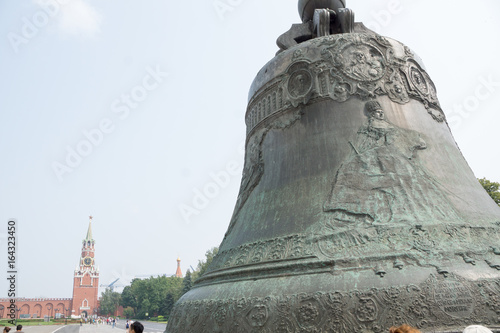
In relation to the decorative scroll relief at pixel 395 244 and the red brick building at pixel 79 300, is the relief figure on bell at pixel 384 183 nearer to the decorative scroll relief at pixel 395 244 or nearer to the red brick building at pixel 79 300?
the decorative scroll relief at pixel 395 244

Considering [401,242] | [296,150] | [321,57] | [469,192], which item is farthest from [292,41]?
[401,242]

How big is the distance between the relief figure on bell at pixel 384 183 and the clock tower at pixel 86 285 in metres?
87.8

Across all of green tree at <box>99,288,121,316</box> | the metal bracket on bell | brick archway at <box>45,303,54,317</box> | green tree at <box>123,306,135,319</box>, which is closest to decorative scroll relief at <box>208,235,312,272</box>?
the metal bracket on bell

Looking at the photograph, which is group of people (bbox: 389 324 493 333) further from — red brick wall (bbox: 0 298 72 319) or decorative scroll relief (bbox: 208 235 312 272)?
red brick wall (bbox: 0 298 72 319)

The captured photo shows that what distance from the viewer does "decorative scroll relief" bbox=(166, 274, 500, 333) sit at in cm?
219

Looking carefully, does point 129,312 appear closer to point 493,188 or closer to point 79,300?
point 79,300

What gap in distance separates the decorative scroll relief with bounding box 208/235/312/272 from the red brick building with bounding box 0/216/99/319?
275 feet

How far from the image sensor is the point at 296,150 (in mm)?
3697

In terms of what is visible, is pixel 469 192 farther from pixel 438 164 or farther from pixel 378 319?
pixel 378 319

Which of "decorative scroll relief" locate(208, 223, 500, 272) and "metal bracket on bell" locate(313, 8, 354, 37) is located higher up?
"metal bracket on bell" locate(313, 8, 354, 37)

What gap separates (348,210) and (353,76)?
59.1 inches

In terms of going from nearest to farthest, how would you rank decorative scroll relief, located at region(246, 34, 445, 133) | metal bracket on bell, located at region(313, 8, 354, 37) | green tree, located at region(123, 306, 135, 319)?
decorative scroll relief, located at region(246, 34, 445, 133) < metal bracket on bell, located at region(313, 8, 354, 37) < green tree, located at region(123, 306, 135, 319)

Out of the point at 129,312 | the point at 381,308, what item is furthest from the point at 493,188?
the point at 129,312

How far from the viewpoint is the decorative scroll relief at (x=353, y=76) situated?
3.72 metres
